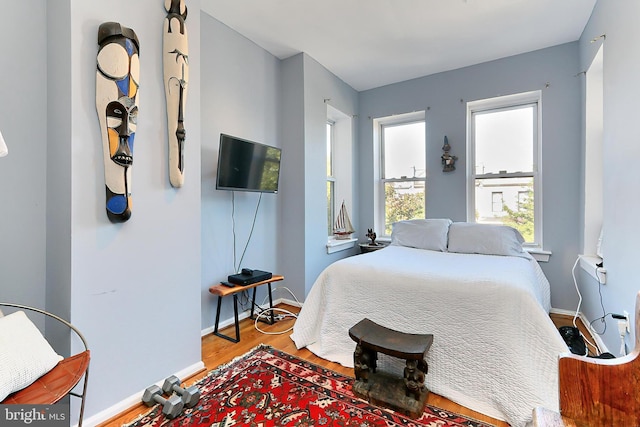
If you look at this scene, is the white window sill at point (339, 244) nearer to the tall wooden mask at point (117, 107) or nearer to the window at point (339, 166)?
the window at point (339, 166)

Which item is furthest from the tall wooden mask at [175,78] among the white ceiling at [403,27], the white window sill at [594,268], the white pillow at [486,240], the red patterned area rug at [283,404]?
the white window sill at [594,268]

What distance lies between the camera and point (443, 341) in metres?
1.77

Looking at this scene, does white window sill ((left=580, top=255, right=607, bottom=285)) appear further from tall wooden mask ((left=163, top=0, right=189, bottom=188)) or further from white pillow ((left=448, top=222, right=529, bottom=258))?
tall wooden mask ((left=163, top=0, right=189, bottom=188))

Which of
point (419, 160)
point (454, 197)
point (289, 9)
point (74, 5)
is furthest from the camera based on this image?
point (419, 160)

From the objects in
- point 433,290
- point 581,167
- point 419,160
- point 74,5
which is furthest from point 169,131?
point 581,167

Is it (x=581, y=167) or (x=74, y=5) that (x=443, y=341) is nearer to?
(x=581, y=167)

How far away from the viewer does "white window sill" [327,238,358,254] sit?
3634 millimetres

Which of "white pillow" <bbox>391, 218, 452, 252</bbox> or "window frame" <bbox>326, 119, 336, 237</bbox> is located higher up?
"window frame" <bbox>326, 119, 336, 237</bbox>

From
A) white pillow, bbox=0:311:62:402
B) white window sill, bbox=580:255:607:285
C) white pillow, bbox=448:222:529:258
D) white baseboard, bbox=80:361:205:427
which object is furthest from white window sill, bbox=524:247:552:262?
white pillow, bbox=0:311:62:402

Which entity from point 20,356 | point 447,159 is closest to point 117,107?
point 20,356

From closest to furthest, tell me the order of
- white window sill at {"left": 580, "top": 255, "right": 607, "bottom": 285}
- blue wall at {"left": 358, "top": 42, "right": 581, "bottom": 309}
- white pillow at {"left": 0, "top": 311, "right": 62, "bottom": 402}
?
1. white pillow at {"left": 0, "top": 311, "right": 62, "bottom": 402}
2. white window sill at {"left": 580, "top": 255, "right": 607, "bottom": 285}
3. blue wall at {"left": 358, "top": 42, "right": 581, "bottom": 309}

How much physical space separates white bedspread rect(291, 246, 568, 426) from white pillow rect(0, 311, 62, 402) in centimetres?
155

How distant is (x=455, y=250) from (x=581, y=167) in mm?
1452

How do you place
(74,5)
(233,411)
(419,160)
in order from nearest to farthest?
(74,5), (233,411), (419,160)
